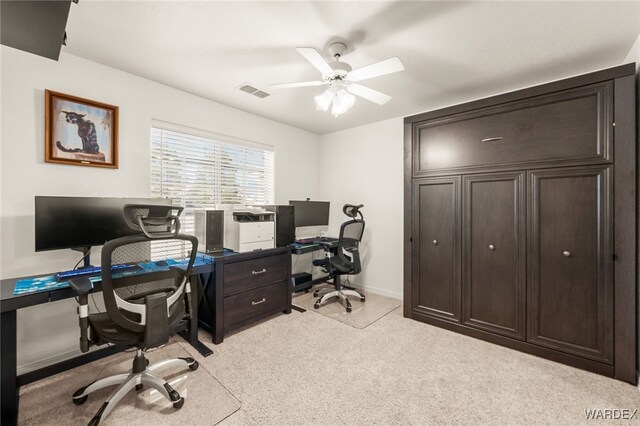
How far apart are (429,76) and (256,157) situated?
2.38 metres

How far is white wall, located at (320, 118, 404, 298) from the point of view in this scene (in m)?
3.78

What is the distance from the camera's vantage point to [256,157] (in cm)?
376

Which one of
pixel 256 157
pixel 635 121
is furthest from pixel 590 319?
pixel 256 157

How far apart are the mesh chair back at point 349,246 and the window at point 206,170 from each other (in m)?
1.25

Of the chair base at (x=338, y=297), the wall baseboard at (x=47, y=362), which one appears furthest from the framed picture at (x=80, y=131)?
the chair base at (x=338, y=297)

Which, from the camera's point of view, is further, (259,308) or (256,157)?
(256,157)

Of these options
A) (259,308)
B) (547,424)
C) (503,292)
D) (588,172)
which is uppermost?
(588,172)

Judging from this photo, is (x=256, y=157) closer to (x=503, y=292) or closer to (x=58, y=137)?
(x=58, y=137)

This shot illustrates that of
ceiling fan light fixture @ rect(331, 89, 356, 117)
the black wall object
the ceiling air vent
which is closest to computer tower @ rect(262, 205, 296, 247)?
the ceiling air vent

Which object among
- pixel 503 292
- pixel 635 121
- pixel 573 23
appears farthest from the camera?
pixel 503 292

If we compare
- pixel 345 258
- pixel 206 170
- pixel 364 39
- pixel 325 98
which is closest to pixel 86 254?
pixel 206 170

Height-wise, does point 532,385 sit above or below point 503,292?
below

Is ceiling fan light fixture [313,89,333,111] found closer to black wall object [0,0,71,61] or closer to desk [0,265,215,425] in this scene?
black wall object [0,0,71,61]

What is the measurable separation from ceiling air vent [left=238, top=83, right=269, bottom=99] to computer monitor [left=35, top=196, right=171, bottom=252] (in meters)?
1.55
